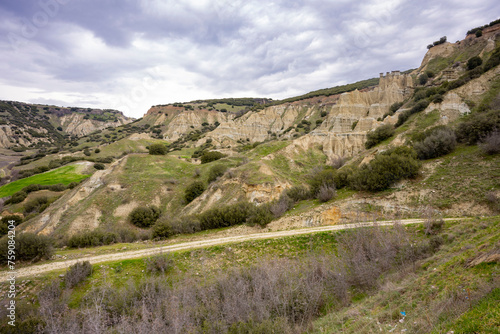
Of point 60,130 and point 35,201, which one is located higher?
point 60,130

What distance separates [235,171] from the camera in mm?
29766

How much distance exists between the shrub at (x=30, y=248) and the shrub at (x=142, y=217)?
13000mm

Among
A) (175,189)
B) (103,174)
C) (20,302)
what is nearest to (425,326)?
(20,302)

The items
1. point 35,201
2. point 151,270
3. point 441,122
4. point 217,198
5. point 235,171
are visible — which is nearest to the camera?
point 151,270

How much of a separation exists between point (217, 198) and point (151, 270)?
1628 cm

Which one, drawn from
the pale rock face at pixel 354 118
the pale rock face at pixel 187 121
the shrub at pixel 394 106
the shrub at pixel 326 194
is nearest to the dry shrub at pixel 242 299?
the shrub at pixel 326 194

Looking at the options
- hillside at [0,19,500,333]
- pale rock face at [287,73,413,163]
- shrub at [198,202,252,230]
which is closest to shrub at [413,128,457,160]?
hillside at [0,19,500,333]

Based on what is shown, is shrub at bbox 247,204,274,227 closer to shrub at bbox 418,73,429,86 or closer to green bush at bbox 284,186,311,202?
green bush at bbox 284,186,311,202

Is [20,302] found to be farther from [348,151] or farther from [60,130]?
[60,130]

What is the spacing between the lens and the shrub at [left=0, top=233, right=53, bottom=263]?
11398mm

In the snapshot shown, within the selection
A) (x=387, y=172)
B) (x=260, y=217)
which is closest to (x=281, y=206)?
(x=260, y=217)

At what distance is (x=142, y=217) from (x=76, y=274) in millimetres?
16422

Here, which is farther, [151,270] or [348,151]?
[348,151]

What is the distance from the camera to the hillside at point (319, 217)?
6645 millimetres
